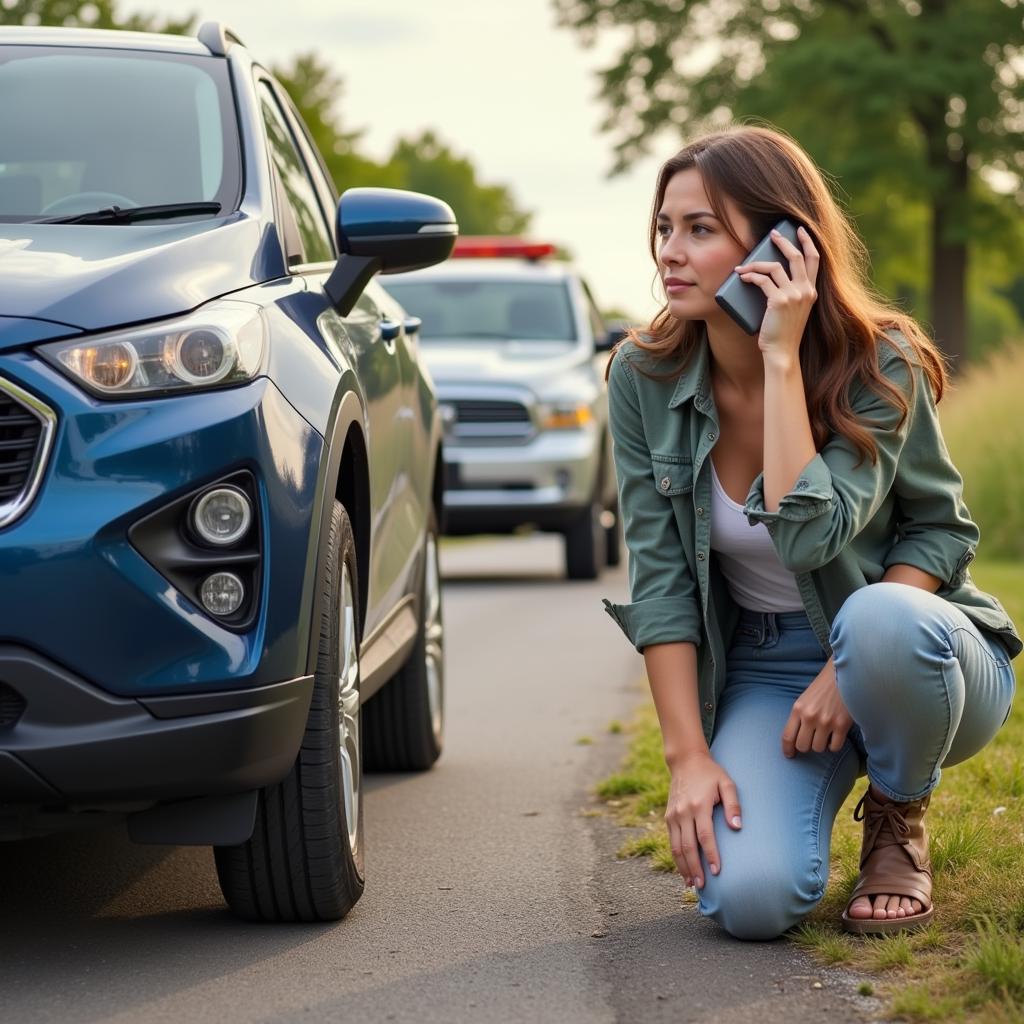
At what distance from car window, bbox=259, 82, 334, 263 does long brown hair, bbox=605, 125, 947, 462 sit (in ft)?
3.30

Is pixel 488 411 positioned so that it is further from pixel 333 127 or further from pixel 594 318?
pixel 333 127

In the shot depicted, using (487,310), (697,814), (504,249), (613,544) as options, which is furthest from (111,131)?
(504,249)

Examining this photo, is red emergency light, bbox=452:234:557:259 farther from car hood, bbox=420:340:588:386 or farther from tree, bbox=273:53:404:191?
tree, bbox=273:53:404:191

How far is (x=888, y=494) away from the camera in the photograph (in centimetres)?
387

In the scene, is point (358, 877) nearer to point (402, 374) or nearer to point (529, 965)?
point (529, 965)

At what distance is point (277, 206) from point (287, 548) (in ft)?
3.51

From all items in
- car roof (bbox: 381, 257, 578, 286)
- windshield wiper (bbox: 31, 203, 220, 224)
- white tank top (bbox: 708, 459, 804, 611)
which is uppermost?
windshield wiper (bbox: 31, 203, 220, 224)

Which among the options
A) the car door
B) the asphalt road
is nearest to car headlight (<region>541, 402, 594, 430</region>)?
the asphalt road

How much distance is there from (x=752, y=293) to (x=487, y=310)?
9766 millimetres

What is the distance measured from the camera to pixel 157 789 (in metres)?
3.23

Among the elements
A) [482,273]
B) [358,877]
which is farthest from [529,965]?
[482,273]

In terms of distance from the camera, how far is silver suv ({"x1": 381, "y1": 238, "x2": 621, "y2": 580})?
12.6 metres

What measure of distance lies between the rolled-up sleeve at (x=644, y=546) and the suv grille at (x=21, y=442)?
125 cm

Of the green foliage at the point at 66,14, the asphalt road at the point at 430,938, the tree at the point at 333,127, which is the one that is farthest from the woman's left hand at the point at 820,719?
the tree at the point at 333,127
